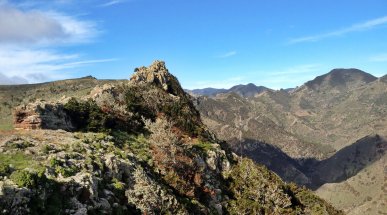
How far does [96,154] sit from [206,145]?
19.8 meters

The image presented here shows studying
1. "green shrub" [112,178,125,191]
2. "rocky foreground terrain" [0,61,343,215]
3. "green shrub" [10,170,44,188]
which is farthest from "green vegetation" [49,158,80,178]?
"green shrub" [112,178,125,191]

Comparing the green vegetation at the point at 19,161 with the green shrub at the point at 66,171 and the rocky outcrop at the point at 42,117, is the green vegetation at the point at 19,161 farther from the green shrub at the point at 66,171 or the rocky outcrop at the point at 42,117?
the rocky outcrop at the point at 42,117

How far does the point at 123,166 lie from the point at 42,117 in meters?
11.1

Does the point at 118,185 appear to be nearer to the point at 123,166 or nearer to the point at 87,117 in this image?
the point at 123,166

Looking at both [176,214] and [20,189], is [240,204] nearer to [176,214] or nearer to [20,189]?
[176,214]

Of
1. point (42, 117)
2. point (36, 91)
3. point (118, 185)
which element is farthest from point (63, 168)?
point (36, 91)

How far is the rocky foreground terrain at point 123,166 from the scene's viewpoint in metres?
25.5

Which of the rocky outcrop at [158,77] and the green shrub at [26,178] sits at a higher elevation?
the rocky outcrop at [158,77]

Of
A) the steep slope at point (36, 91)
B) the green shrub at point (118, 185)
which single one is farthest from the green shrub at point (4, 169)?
the steep slope at point (36, 91)

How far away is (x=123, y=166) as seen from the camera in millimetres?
33062

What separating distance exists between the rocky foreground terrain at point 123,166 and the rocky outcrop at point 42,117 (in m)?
0.09

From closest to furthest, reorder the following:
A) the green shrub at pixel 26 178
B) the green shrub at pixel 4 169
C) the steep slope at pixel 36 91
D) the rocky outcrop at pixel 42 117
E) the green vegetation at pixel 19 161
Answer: the green shrub at pixel 26 178
the green shrub at pixel 4 169
the green vegetation at pixel 19 161
the rocky outcrop at pixel 42 117
the steep slope at pixel 36 91

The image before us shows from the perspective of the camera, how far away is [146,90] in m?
63.3

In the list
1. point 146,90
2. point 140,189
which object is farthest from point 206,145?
point 140,189
